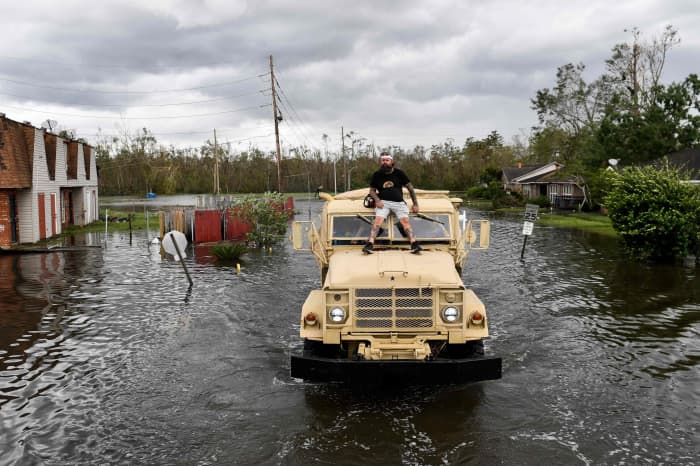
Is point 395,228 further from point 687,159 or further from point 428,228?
point 687,159

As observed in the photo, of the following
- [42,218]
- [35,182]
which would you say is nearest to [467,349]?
[35,182]

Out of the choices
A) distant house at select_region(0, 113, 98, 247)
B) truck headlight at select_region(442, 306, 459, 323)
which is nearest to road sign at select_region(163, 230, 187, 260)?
truck headlight at select_region(442, 306, 459, 323)

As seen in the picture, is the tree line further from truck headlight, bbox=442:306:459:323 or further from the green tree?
truck headlight, bbox=442:306:459:323

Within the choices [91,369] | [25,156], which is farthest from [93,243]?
[91,369]

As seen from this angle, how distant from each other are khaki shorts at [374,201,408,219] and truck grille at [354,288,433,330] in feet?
6.25

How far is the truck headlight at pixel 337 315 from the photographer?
7.69 metres

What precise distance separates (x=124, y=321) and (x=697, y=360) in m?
11.6

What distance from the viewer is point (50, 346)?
36.2 ft

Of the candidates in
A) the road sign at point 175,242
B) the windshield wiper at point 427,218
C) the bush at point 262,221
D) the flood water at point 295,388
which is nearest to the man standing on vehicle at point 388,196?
the windshield wiper at point 427,218

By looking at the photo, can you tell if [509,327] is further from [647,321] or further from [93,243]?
[93,243]

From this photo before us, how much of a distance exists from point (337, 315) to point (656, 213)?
53.3 feet

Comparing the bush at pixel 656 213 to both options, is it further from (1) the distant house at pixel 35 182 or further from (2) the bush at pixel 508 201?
(2) the bush at pixel 508 201

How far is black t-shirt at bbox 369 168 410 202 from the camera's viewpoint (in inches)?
368

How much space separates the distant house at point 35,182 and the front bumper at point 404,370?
2204 cm
